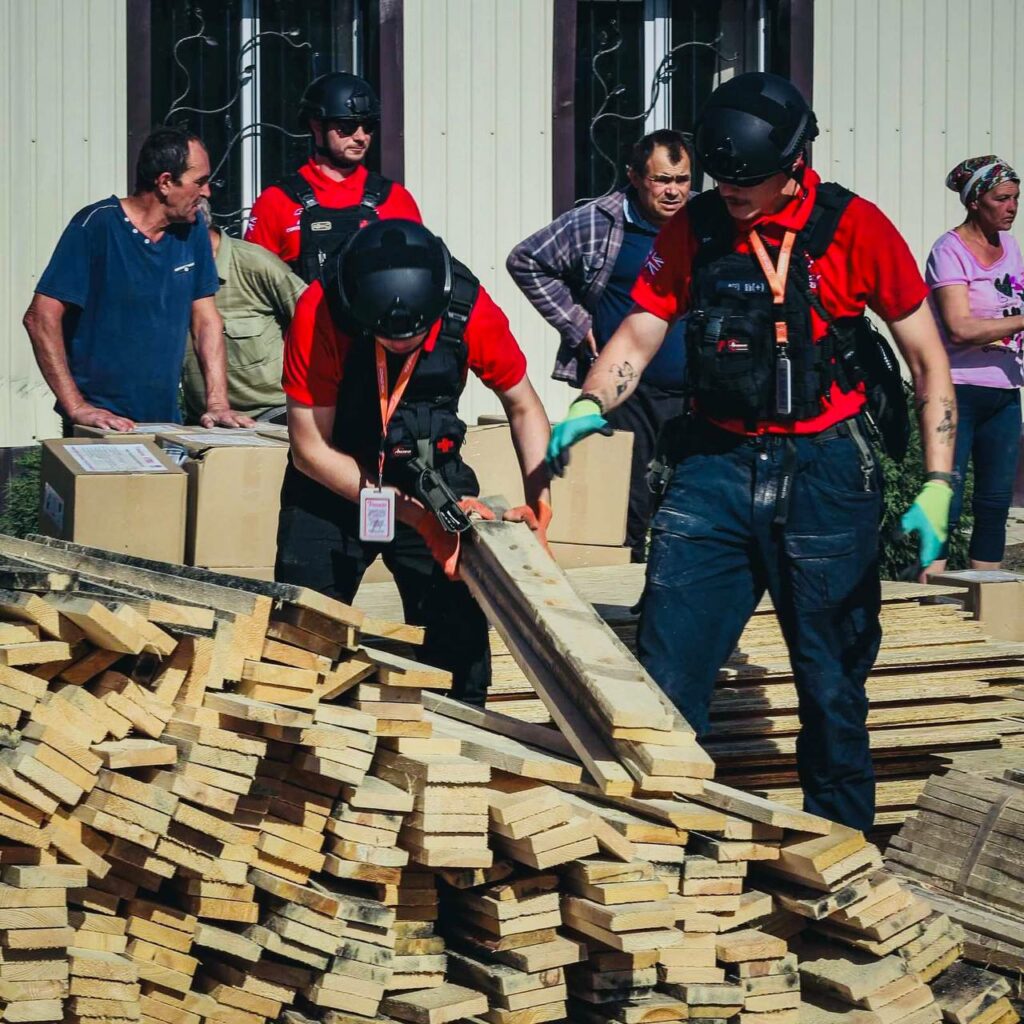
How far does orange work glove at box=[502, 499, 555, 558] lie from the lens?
18.2ft

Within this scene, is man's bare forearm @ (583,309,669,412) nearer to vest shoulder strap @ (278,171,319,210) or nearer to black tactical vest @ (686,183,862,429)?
black tactical vest @ (686,183,862,429)

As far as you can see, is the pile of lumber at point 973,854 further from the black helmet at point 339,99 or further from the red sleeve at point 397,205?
the black helmet at point 339,99

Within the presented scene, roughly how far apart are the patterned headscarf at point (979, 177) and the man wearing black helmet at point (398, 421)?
3711 millimetres

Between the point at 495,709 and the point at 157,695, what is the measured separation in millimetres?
1912

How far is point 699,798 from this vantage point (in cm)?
484

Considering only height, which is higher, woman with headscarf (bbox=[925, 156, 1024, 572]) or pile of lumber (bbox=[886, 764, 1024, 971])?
woman with headscarf (bbox=[925, 156, 1024, 572])

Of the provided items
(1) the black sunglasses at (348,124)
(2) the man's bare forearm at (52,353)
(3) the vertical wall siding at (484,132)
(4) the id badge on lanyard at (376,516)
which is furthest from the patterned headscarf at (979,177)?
(4) the id badge on lanyard at (376,516)

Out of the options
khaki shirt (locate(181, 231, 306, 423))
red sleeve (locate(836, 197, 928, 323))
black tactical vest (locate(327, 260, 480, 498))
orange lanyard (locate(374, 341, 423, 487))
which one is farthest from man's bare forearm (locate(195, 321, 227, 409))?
red sleeve (locate(836, 197, 928, 323))

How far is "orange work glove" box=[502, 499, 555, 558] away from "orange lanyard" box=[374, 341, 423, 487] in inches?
15.6

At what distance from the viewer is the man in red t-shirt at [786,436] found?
207 inches

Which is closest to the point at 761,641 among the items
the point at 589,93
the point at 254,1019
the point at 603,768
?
the point at 603,768

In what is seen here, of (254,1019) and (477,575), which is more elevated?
(477,575)

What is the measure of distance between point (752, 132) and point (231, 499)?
2674mm

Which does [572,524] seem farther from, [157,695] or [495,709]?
[157,695]
